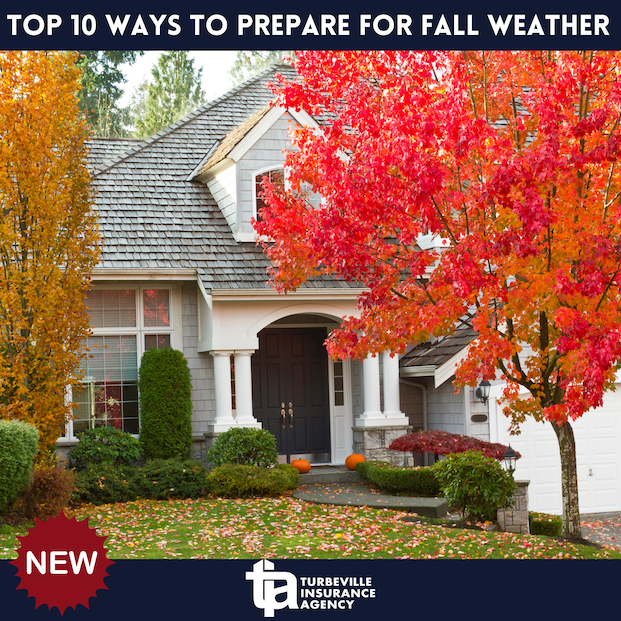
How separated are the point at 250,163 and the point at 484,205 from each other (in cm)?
687

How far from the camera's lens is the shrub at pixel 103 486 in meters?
11.6

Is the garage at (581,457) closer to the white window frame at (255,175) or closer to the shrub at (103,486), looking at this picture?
the white window frame at (255,175)

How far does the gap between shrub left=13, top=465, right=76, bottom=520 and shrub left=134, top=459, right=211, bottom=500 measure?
6.69ft

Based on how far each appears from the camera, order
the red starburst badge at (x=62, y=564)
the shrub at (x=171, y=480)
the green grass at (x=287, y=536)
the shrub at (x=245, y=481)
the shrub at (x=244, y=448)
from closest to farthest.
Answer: the red starburst badge at (x=62, y=564), the green grass at (x=287, y=536), the shrub at (x=245, y=481), the shrub at (x=171, y=480), the shrub at (x=244, y=448)

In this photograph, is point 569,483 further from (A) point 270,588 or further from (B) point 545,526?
(A) point 270,588

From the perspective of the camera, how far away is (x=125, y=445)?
12641mm

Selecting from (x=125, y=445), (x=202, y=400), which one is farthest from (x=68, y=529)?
(x=202, y=400)

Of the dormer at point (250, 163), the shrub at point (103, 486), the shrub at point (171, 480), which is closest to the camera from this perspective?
the shrub at point (103, 486)

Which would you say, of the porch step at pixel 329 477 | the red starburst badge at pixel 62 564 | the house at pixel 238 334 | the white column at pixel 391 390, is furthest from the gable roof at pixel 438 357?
the red starburst badge at pixel 62 564

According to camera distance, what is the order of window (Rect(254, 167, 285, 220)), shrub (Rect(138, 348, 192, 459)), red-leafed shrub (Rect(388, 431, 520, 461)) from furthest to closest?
window (Rect(254, 167, 285, 220))
shrub (Rect(138, 348, 192, 459))
red-leafed shrub (Rect(388, 431, 520, 461))

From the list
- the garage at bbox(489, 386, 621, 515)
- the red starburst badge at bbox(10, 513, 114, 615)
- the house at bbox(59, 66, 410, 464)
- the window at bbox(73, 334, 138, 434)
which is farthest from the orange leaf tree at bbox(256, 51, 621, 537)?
the window at bbox(73, 334, 138, 434)

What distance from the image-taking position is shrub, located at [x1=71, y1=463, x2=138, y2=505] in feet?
38.0

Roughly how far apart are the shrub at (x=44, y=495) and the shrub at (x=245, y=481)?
8.29ft

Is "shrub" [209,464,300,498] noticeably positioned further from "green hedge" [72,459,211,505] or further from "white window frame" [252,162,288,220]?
"white window frame" [252,162,288,220]
